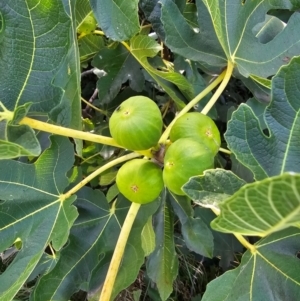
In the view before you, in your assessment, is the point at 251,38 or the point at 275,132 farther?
the point at 251,38

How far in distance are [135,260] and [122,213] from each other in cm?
12

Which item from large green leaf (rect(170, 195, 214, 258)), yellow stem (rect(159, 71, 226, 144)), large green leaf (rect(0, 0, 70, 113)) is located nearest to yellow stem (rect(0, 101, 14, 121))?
large green leaf (rect(0, 0, 70, 113))

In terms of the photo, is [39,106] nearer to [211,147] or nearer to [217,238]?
[211,147]

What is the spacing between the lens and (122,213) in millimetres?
1100

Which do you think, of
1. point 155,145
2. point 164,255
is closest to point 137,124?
point 155,145

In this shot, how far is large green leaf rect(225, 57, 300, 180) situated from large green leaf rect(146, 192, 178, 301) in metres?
0.39

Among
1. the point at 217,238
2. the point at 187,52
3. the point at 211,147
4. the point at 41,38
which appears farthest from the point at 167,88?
the point at 217,238

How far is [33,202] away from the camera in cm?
96

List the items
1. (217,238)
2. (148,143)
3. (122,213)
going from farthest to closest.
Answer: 1. (217,238)
2. (122,213)
3. (148,143)

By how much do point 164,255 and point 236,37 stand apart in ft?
1.62

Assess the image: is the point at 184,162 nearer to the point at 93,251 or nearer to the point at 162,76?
the point at 162,76

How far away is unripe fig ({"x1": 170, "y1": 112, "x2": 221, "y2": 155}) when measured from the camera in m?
0.81

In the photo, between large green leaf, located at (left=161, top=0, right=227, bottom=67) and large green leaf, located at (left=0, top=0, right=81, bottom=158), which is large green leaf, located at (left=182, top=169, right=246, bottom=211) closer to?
large green leaf, located at (left=0, top=0, right=81, bottom=158)

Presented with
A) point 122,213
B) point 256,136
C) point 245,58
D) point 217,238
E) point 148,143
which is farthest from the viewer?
point 217,238
